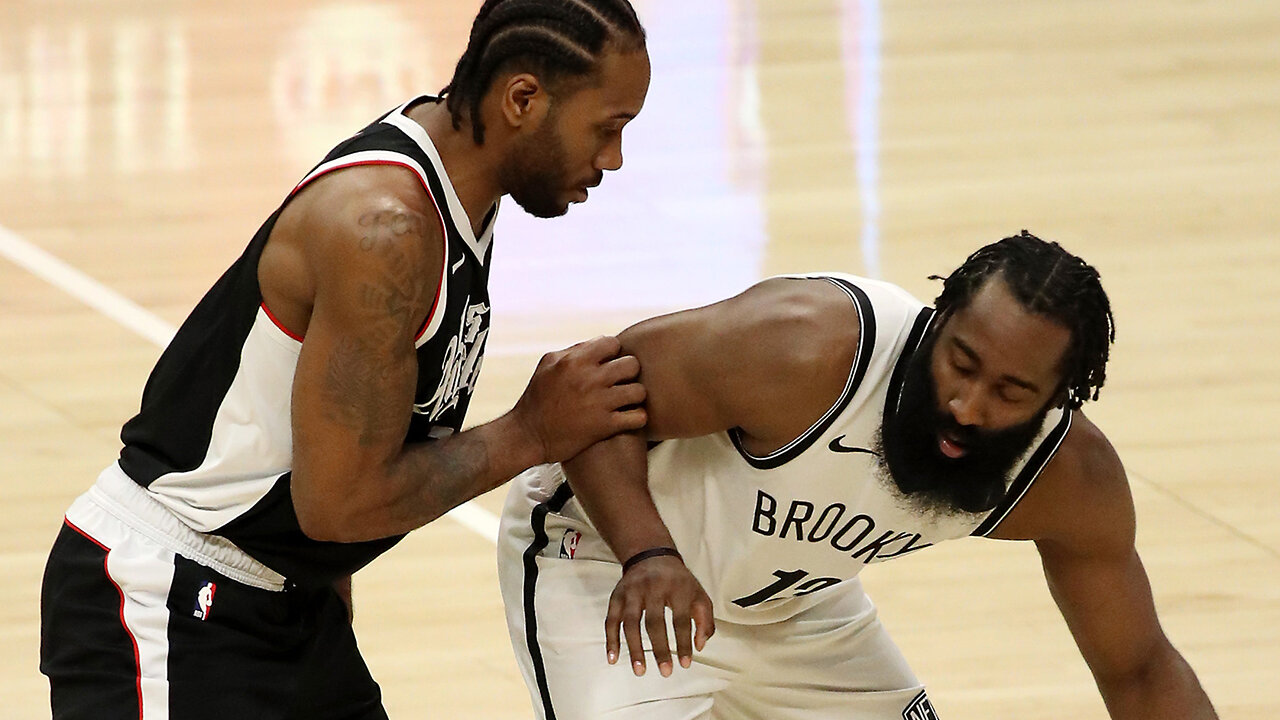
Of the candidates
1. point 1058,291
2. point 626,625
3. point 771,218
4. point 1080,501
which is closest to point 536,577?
point 626,625

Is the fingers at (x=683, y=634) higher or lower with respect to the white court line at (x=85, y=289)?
higher

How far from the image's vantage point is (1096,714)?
4.40 metres

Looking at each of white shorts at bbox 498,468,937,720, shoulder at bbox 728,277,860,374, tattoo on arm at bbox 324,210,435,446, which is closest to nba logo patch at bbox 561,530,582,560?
white shorts at bbox 498,468,937,720

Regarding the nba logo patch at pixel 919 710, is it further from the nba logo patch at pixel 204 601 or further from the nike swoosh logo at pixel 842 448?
the nba logo patch at pixel 204 601

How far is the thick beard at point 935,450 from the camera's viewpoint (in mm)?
3041

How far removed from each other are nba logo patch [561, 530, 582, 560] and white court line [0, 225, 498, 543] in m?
3.13

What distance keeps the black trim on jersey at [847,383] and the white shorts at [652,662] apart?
0.39 m

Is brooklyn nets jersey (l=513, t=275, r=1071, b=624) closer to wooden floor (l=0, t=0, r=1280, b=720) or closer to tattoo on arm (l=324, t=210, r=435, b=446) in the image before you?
tattoo on arm (l=324, t=210, r=435, b=446)

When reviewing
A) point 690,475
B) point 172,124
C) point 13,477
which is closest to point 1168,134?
point 172,124

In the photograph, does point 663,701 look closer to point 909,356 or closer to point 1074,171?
point 909,356

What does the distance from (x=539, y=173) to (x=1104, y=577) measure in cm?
124

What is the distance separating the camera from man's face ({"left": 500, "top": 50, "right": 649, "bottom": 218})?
2902 millimetres

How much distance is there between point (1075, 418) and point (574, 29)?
3.48 ft

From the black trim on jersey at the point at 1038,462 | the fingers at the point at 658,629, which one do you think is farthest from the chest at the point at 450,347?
the black trim on jersey at the point at 1038,462
